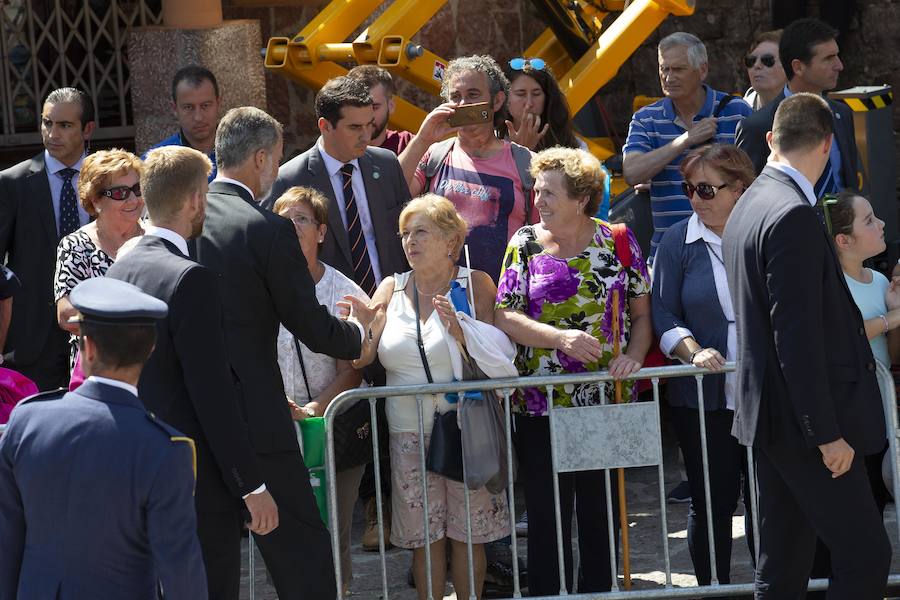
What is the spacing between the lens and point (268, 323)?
396cm

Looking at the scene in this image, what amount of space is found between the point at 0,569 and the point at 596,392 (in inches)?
93.1

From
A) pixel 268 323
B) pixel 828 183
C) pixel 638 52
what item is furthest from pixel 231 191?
pixel 638 52

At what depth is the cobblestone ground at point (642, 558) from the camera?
5.27 meters

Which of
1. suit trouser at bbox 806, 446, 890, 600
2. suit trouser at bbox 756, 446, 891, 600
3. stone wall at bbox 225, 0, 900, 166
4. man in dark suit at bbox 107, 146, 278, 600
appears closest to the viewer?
man in dark suit at bbox 107, 146, 278, 600

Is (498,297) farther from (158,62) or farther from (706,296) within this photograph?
(158,62)

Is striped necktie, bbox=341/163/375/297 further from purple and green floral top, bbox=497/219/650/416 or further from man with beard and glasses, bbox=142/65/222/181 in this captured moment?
man with beard and glasses, bbox=142/65/222/181

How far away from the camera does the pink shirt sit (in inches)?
207

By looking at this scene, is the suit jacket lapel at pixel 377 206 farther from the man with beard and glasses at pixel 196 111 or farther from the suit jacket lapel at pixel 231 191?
the suit jacket lapel at pixel 231 191

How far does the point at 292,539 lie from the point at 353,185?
5.60ft

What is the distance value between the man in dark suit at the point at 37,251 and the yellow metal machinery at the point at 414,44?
5.44ft

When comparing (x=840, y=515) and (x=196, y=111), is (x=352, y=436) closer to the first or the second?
(x=840, y=515)

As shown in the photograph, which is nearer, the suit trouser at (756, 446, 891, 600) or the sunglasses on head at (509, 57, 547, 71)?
the suit trouser at (756, 446, 891, 600)

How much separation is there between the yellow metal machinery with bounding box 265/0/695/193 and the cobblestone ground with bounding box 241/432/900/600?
86.8 inches

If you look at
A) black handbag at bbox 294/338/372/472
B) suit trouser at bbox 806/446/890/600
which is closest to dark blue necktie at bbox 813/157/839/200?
suit trouser at bbox 806/446/890/600
